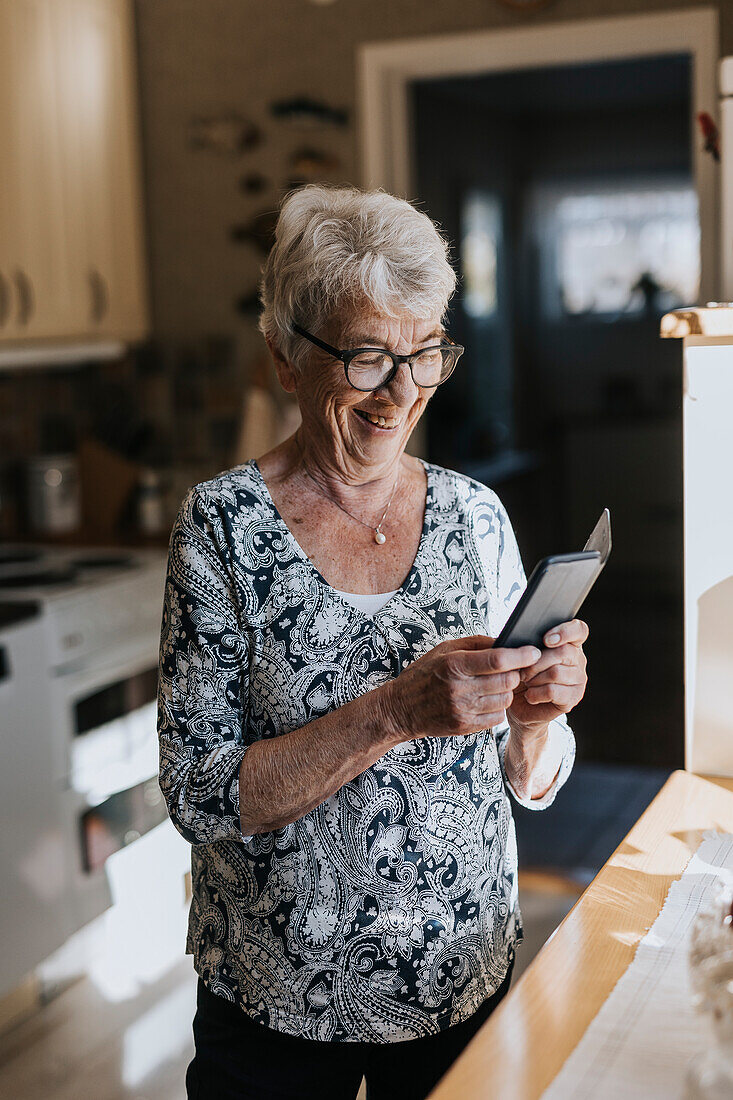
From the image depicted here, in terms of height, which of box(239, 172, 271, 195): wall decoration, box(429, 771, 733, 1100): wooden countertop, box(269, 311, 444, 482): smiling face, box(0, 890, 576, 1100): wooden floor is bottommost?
box(0, 890, 576, 1100): wooden floor

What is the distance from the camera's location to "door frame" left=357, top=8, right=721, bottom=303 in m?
2.82

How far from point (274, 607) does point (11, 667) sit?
60.8 inches

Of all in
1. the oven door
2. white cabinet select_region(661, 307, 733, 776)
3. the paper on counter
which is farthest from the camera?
the oven door

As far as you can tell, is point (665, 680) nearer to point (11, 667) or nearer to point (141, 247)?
point (141, 247)

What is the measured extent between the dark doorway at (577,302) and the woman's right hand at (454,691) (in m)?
4.10

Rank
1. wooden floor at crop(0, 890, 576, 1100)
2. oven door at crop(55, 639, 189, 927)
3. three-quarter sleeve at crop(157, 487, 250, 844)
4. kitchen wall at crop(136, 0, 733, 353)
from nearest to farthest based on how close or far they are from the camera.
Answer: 1. three-quarter sleeve at crop(157, 487, 250, 844)
2. wooden floor at crop(0, 890, 576, 1100)
3. oven door at crop(55, 639, 189, 927)
4. kitchen wall at crop(136, 0, 733, 353)

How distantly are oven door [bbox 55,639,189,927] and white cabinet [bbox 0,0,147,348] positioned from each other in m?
0.90

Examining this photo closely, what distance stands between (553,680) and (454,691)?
12 cm

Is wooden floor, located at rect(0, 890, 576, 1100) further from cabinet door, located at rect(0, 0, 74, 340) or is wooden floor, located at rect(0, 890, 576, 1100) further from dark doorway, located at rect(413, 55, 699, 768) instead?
dark doorway, located at rect(413, 55, 699, 768)

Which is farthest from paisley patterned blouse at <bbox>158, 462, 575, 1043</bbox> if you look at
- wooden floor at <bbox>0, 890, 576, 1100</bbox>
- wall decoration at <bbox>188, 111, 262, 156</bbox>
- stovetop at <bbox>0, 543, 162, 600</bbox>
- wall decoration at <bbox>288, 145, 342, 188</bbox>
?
wall decoration at <bbox>188, 111, 262, 156</bbox>

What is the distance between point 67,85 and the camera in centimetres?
314

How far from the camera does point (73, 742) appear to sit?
2.76 metres

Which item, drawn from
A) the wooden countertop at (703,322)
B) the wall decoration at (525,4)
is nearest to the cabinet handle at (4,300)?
the wall decoration at (525,4)

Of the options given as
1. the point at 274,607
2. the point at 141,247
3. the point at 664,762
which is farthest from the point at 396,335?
the point at 664,762
